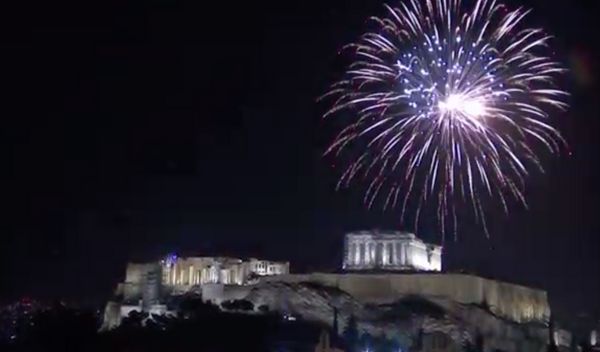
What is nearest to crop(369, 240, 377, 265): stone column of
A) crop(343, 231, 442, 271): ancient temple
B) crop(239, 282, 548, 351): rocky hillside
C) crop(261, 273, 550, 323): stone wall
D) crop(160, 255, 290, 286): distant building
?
crop(343, 231, 442, 271): ancient temple

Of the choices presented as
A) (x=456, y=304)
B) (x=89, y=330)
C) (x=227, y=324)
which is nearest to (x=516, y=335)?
(x=456, y=304)

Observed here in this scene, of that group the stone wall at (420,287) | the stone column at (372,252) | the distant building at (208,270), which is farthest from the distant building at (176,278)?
the stone column at (372,252)

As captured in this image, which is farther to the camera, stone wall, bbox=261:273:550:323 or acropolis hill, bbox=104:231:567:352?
stone wall, bbox=261:273:550:323

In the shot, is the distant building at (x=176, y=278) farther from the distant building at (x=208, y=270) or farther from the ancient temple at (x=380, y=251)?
the ancient temple at (x=380, y=251)

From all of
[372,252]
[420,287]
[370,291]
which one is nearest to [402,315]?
[420,287]

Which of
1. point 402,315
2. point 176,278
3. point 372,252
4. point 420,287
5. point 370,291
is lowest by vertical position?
point 402,315

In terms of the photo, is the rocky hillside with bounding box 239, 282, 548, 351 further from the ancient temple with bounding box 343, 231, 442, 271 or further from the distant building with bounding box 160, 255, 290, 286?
the ancient temple with bounding box 343, 231, 442, 271

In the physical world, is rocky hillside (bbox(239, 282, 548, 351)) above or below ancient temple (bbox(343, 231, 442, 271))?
below

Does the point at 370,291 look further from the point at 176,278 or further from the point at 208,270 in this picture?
the point at 176,278
